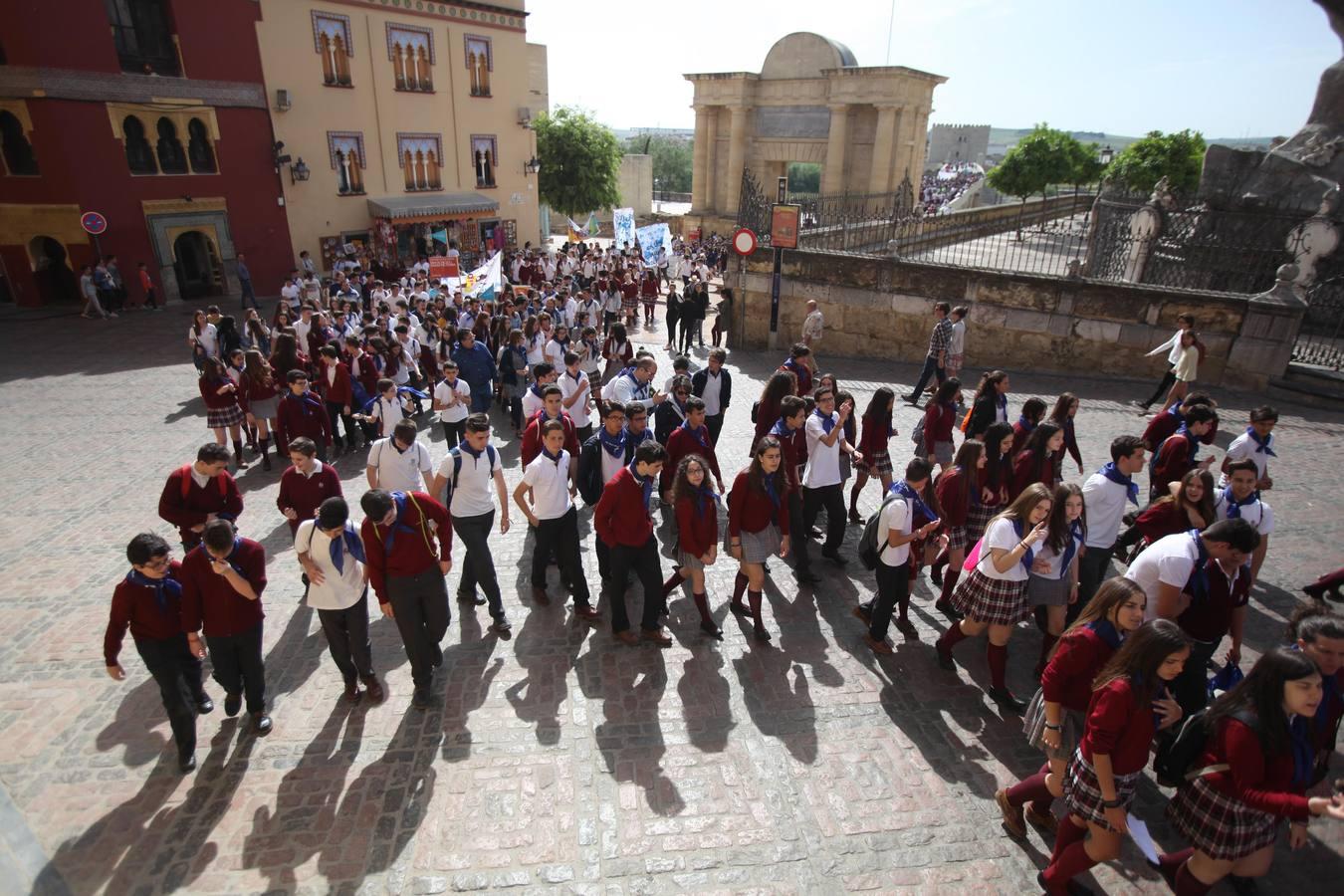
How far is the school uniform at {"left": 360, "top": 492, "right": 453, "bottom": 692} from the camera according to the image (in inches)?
197

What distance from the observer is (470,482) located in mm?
5949

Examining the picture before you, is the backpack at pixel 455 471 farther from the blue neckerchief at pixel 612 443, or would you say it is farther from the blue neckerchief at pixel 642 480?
the blue neckerchief at pixel 642 480

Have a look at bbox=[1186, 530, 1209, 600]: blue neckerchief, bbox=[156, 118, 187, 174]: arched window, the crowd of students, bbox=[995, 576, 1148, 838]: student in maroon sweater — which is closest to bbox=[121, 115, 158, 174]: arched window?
bbox=[156, 118, 187, 174]: arched window

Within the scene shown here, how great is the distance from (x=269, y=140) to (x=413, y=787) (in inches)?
936

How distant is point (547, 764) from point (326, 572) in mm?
2005

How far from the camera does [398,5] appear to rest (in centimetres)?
2439

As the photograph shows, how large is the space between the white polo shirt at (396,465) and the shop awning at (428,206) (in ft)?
70.4

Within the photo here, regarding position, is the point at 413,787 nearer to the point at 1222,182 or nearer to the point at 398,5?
the point at 1222,182

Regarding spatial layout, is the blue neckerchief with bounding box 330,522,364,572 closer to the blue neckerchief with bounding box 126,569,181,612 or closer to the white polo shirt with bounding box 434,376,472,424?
the blue neckerchief with bounding box 126,569,181,612

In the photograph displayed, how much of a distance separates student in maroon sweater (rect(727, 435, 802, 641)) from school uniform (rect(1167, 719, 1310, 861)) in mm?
2937

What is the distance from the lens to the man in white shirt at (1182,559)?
4.25 metres

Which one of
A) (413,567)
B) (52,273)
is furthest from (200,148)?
(413,567)

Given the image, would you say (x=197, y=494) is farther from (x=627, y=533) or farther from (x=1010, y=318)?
(x=1010, y=318)

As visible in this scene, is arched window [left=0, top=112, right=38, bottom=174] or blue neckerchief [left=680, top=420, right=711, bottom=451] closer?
blue neckerchief [left=680, top=420, right=711, bottom=451]
